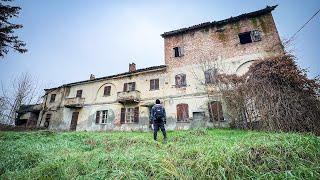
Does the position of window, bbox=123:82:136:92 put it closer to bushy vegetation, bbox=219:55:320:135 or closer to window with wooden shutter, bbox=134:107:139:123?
window with wooden shutter, bbox=134:107:139:123

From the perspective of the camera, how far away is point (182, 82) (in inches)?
708

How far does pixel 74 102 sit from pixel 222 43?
54.9ft

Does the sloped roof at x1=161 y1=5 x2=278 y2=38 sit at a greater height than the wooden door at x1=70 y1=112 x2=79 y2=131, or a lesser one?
greater

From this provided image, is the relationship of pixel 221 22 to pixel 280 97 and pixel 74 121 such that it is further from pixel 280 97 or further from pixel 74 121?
pixel 74 121

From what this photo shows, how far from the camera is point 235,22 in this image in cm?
1784

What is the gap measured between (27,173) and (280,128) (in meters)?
9.49

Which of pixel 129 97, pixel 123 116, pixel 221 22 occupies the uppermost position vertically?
pixel 221 22

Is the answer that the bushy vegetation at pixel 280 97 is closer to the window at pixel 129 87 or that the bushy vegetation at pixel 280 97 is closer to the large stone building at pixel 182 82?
the large stone building at pixel 182 82

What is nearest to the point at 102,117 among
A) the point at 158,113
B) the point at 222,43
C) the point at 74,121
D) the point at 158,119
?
the point at 74,121

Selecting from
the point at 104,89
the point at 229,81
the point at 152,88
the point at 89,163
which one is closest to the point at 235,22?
the point at 229,81

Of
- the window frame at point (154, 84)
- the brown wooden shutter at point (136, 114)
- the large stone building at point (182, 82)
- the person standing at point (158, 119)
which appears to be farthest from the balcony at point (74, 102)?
the person standing at point (158, 119)

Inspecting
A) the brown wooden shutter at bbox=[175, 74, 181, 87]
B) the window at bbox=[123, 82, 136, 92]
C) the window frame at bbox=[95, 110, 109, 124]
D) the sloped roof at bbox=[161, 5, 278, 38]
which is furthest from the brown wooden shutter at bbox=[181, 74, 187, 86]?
the window frame at bbox=[95, 110, 109, 124]

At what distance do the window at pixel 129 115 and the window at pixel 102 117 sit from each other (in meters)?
2.02

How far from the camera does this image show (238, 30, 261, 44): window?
54.3 ft
